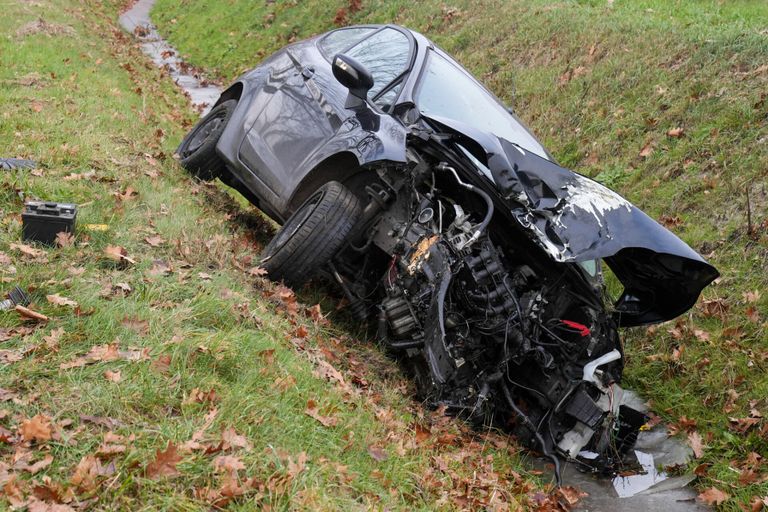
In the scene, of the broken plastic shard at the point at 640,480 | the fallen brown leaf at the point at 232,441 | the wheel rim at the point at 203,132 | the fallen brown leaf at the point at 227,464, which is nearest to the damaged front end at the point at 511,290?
the broken plastic shard at the point at 640,480

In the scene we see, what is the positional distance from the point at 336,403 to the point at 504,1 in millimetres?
10917

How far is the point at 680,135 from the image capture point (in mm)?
7984

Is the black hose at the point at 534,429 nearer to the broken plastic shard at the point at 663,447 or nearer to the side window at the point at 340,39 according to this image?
the broken plastic shard at the point at 663,447

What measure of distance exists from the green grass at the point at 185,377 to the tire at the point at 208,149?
21cm

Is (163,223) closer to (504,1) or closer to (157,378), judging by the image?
(157,378)

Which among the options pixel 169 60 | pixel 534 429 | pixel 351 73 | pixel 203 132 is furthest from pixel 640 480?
pixel 169 60

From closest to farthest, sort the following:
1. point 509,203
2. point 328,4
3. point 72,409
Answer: point 72,409, point 509,203, point 328,4

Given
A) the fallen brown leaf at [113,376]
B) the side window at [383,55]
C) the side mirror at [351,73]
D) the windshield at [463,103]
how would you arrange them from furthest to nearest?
the side window at [383,55] → the windshield at [463,103] → the side mirror at [351,73] → the fallen brown leaf at [113,376]

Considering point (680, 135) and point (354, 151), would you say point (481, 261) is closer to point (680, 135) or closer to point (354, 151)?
point (354, 151)

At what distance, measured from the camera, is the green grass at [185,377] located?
2.75 meters

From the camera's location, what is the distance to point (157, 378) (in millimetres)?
3234

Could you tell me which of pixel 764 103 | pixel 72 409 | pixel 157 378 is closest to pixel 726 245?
pixel 764 103

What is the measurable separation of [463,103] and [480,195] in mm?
1231

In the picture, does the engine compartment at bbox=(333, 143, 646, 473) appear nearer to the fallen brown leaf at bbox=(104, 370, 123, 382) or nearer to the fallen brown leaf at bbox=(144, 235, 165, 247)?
the fallen brown leaf at bbox=(144, 235, 165, 247)
